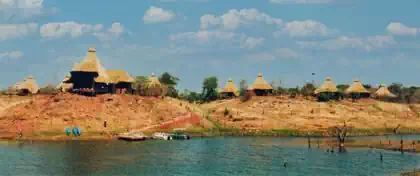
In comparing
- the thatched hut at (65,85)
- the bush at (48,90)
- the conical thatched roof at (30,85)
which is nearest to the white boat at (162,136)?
the bush at (48,90)

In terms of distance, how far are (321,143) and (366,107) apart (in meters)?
50.2

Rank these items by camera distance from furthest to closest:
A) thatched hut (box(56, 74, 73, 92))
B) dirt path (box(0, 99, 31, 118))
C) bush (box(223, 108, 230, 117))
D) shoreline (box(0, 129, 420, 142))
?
bush (box(223, 108, 230, 117)) < thatched hut (box(56, 74, 73, 92)) < dirt path (box(0, 99, 31, 118)) < shoreline (box(0, 129, 420, 142))

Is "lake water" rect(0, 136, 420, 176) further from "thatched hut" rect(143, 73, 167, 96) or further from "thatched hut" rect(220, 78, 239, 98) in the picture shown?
"thatched hut" rect(220, 78, 239, 98)

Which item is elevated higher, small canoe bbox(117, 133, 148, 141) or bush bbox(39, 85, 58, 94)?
bush bbox(39, 85, 58, 94)

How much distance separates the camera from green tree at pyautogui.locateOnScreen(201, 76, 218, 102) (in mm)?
164500

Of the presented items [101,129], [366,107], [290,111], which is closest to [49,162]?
[101,129]

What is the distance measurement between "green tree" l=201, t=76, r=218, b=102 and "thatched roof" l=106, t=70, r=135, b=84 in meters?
42.2

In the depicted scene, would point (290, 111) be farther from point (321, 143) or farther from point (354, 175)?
point (354, 175)

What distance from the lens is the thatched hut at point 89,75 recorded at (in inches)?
4441

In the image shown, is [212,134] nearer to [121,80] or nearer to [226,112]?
[226,112]

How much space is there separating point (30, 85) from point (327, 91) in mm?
72729

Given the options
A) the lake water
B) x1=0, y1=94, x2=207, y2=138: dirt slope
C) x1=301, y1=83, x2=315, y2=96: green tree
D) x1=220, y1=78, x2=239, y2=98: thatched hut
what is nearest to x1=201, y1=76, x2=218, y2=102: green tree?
x1=220, y1=78, x2=239, y2=98: thatched hut

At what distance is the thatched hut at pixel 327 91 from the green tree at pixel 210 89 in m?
30.2

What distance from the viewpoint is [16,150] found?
277ft
